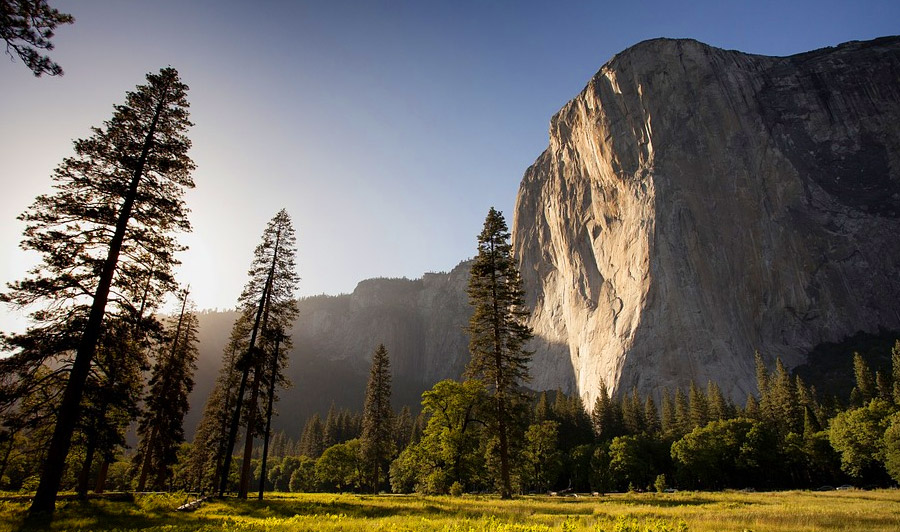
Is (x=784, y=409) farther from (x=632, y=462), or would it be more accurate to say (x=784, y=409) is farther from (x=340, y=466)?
(x=340, y=466)

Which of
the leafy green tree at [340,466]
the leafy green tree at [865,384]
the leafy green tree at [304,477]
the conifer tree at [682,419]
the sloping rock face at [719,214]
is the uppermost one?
the sloping rock face at [719,214]

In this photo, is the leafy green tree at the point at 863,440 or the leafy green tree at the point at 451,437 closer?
the leafy green tree at the point at 451,437

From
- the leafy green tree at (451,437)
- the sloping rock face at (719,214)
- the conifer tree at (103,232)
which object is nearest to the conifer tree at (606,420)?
the sloping rock face at (719,214)

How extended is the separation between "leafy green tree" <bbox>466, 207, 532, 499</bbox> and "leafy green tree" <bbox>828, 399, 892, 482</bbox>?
4619 cm

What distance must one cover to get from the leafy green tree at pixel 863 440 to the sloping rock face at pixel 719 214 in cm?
3876

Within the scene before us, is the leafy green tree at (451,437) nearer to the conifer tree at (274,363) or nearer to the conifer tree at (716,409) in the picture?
the conifer tree at (274,363)

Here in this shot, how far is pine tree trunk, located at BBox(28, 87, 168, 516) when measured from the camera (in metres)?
13.0

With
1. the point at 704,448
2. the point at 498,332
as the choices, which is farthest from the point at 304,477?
the point at 498,332

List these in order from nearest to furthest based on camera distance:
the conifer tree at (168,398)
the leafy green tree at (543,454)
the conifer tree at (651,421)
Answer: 1. the conifer tree at (168,398)
2. the leafy green tree at (543,454)
3. the conifer tree at (651,421)

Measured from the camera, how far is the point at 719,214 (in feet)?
365

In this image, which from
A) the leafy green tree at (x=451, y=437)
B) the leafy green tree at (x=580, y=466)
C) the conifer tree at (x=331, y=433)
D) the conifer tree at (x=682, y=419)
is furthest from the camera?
the conifer tree at (x=331, y=433)

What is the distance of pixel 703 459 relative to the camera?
57.2 metres

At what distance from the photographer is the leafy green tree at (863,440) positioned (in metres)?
48.7

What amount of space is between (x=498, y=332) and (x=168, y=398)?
20628 mm
